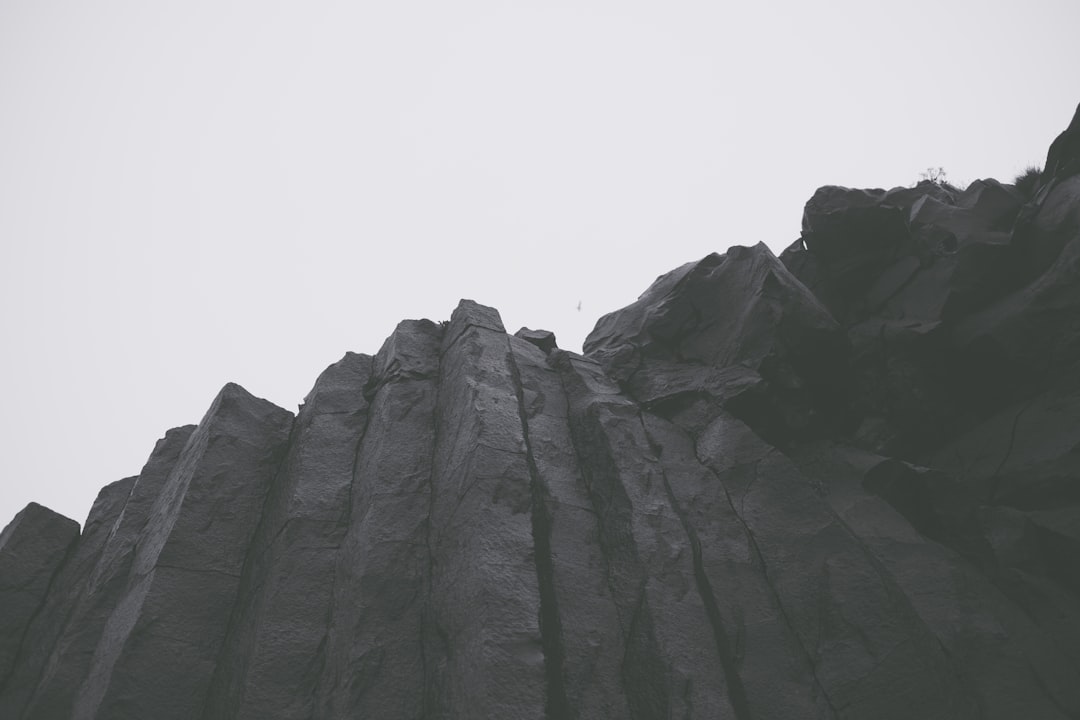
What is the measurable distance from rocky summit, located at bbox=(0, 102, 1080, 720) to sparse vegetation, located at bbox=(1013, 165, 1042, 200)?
1272 mm

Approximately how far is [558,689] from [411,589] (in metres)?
2.15

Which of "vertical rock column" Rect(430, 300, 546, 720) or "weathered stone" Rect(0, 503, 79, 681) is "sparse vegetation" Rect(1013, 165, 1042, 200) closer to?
"vertical rock column" Rect(430, 300, 546, 720)

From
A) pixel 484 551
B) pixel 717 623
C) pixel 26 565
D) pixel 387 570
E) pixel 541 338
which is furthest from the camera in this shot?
pixel 541 338

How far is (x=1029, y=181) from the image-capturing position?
13.4 metres

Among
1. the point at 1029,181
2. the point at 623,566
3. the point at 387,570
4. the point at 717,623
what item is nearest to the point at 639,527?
the point at 623,566

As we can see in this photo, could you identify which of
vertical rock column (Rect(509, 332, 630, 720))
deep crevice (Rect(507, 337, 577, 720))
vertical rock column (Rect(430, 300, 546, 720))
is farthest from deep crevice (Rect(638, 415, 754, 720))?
vertical rock column (Rect(430, 300, 546, 720))

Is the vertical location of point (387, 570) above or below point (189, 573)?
below

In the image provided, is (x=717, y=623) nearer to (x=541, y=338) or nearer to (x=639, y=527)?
(x=639, y=527)

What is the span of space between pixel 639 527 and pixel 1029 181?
1308 centimetres

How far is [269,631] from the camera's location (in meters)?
6.82

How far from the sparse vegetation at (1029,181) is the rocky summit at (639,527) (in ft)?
4.17

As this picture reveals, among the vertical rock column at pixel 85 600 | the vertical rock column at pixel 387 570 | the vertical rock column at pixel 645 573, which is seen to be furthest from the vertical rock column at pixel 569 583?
the vertical rock column at pixel 85 600

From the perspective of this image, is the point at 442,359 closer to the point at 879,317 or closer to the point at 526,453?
the point at 526,453

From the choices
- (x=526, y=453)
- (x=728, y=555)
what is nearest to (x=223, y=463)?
(x=526, y=453)
